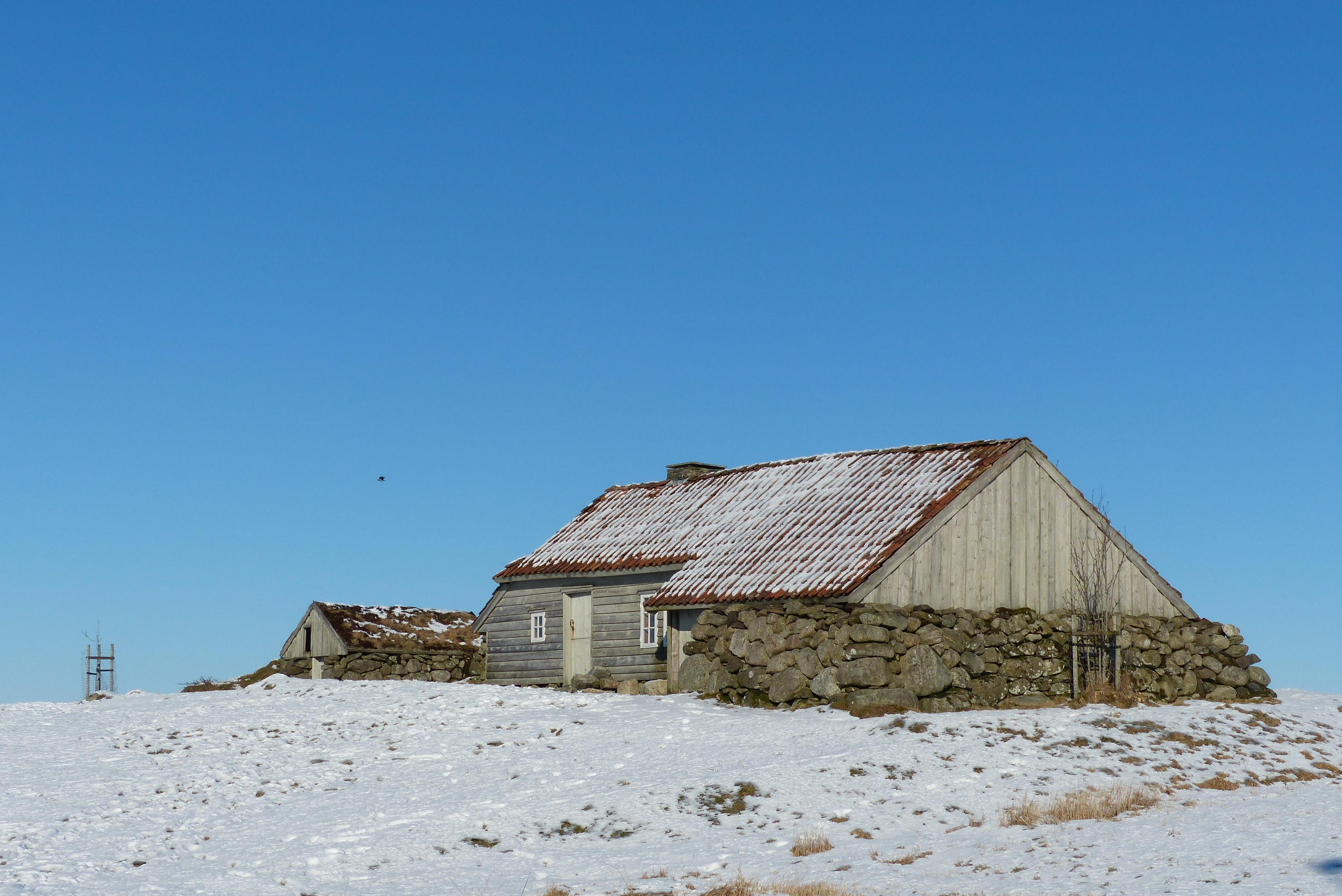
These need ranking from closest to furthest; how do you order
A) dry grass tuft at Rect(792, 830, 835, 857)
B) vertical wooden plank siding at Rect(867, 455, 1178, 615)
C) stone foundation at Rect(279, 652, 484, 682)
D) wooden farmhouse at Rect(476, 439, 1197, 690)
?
dry grass tuft at Rect(792, 830, 835, 857)
vertical wooden plank siding at Rect(867, 455, 1178, 615)
wooden farmhouse at Rect(476, 439, 1197, 690)
stone foundation at Rect(279, 652, 484, 682)

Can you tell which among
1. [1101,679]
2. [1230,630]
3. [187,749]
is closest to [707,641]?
[1101,679]

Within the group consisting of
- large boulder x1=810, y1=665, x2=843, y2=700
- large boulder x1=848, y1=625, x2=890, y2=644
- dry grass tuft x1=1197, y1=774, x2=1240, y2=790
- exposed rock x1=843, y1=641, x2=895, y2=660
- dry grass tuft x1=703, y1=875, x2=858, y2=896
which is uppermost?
large boulder x1=848, y1=625, x2=890, y2=644

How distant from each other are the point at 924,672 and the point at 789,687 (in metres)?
2.49

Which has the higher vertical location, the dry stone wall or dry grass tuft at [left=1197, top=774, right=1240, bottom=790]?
the dry stone wall

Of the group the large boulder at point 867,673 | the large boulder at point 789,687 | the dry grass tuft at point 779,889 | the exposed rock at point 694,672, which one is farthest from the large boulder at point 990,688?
the dry grass tuft at point 779,889

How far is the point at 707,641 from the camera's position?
2748 cm

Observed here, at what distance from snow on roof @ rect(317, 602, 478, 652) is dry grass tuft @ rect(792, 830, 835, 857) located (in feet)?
98.8

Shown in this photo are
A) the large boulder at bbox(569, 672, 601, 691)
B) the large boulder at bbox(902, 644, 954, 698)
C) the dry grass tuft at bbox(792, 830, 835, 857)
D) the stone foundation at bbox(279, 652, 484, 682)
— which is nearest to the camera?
the dry grass tuft at bbox(792, 830, 835, 857)

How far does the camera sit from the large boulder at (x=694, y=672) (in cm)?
2727

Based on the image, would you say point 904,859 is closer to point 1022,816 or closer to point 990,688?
point 1022,816

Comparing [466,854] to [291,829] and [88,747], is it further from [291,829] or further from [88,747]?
[88,747]

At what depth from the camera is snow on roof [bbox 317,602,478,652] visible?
4675cm

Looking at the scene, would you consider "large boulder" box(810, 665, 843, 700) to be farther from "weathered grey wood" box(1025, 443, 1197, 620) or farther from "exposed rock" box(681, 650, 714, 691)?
"weathered grey wood" box(1025, 443, 1197, 620)

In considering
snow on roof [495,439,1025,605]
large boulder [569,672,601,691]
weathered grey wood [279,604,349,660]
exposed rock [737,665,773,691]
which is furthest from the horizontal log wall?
Result: weathered grey wood [279,604,349,660]
